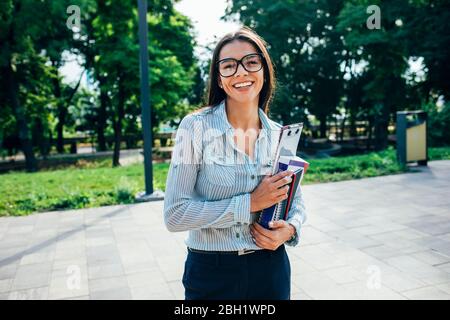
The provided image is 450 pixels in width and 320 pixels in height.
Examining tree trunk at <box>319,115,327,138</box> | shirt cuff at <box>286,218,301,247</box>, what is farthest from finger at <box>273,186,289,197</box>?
tree trunk at <box>319,115,327,138</box>

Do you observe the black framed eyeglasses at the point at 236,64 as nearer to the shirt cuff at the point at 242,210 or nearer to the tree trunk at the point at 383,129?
the shirt cuff at the point at 242,210

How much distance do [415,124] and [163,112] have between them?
14.8 m

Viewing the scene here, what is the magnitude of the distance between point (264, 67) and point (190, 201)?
2.44 feet

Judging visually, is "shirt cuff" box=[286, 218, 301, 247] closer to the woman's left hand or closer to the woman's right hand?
the woman's left hand

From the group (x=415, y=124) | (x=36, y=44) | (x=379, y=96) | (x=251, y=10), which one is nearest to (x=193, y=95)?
(x=251, y=10)

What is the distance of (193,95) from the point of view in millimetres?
33812

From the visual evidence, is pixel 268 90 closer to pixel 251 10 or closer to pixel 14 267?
pixel 14 267

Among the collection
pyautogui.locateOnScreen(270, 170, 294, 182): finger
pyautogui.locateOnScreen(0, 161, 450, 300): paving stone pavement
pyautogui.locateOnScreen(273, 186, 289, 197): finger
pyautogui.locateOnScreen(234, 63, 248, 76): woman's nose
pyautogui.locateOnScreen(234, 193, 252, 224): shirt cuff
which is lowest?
pyautogui.locateOnScreen(0, 161, 450, 300): paving stone pavement

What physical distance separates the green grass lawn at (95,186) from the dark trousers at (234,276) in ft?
17.9

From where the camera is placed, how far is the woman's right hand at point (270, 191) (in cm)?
167

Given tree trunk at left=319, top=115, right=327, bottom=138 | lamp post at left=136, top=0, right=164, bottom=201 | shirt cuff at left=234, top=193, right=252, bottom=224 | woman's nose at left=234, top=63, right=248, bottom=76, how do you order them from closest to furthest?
shirt cuff at left=234, top=193, right=252, bottom=224 → woman's nose at left=234, top=63, right=248, bottom=76 → lamp post at left=136, top=0, right=164, bottom=201 → tree trunk at left=319, top=115, right=327, bottom=138

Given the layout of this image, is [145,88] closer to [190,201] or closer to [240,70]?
[240,70]

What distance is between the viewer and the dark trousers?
1.76m

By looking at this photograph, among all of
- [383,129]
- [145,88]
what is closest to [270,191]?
[145,88]
